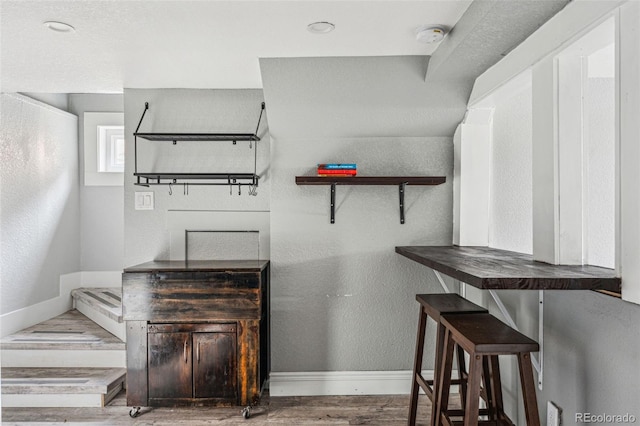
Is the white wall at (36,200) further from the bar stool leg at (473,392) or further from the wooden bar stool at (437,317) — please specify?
the bar stool leg at (473,392)

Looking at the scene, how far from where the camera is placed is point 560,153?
72.6 inches

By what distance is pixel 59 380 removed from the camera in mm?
2959

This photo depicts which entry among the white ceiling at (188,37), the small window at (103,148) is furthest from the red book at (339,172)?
the small window at (103,148)

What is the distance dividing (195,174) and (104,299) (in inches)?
67.8

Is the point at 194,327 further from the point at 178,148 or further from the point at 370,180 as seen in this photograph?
the point at 370,180

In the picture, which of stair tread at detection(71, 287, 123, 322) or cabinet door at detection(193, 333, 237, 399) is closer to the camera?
cabinet door at detection(193, 333, 237, 399)

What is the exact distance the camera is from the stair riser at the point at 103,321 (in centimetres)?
340

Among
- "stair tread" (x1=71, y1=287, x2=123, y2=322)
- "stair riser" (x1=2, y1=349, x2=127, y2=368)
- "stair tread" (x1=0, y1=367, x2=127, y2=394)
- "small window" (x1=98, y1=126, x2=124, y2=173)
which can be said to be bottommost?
"stair tread" (x1=0, y1=367, x2=127, y2=394)

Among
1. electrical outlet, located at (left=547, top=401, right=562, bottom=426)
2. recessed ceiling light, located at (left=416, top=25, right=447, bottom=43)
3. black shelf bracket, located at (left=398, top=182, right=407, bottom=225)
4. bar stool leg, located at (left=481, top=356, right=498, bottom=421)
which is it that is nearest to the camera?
electrical outlet, located at (left=547, top=401, right=562, bottom=426)

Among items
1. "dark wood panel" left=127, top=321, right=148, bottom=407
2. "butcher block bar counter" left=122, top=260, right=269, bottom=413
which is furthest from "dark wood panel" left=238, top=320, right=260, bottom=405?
"dark wood panel" left=127, top=321, right=148, bottom=407

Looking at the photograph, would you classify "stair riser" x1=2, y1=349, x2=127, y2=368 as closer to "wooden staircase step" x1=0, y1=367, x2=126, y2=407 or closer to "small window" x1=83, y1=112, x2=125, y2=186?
"wooden staircase step" x1=0, y1=367, x2=126, y2=407

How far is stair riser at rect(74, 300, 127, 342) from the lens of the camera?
3.40m

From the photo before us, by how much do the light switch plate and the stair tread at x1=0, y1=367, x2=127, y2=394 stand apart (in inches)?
46.5

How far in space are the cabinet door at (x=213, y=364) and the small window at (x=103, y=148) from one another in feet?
8.09
